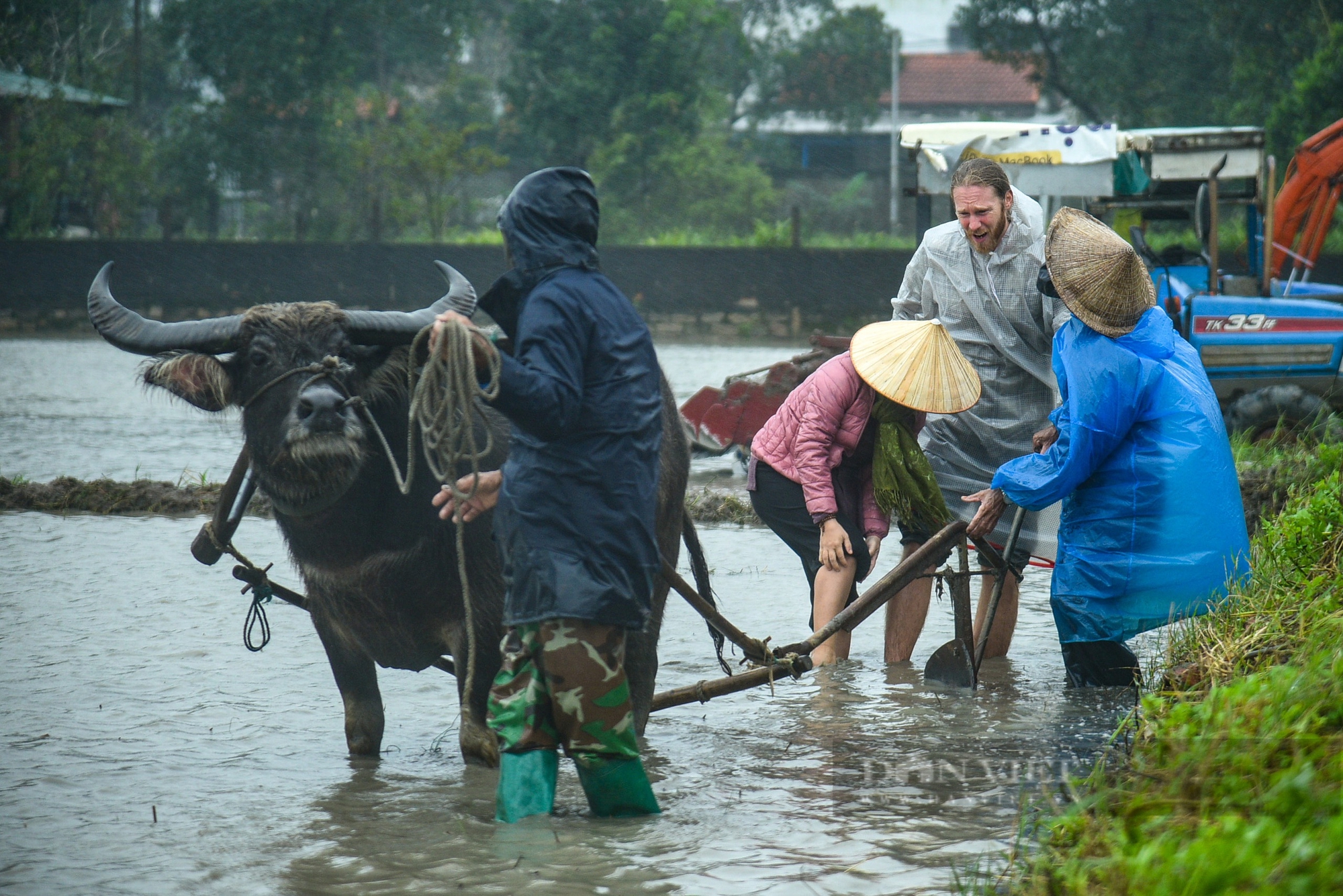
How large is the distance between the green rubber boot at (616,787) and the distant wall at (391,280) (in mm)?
20776

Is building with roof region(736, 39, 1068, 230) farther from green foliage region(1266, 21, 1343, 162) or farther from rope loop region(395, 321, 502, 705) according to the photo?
rope loop region(395, 321, 502, 705)

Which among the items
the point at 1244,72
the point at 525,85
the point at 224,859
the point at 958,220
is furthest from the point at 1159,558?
the point at 525,85

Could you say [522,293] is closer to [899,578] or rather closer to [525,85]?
[899,578]

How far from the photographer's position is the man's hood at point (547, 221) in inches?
134

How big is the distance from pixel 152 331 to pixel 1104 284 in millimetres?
2884

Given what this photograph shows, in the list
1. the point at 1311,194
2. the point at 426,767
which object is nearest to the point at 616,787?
the point at 426,767

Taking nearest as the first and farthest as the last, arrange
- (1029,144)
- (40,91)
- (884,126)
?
(1029,144), (40,91), (884,126)

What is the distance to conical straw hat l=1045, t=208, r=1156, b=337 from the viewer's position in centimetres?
432

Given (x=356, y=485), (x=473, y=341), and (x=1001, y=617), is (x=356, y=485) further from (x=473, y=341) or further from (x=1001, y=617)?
(x=1001, y=617)

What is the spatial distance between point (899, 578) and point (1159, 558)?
830mm

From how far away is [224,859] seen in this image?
3518 mm

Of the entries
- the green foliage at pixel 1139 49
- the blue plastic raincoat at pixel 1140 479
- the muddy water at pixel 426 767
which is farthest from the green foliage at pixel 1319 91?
the blue plastic raincoat at pixel 1140 479

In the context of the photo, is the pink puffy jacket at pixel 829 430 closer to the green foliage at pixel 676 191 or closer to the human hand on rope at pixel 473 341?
the human hand on rope at pixel 473 341

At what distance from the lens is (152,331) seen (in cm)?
412
